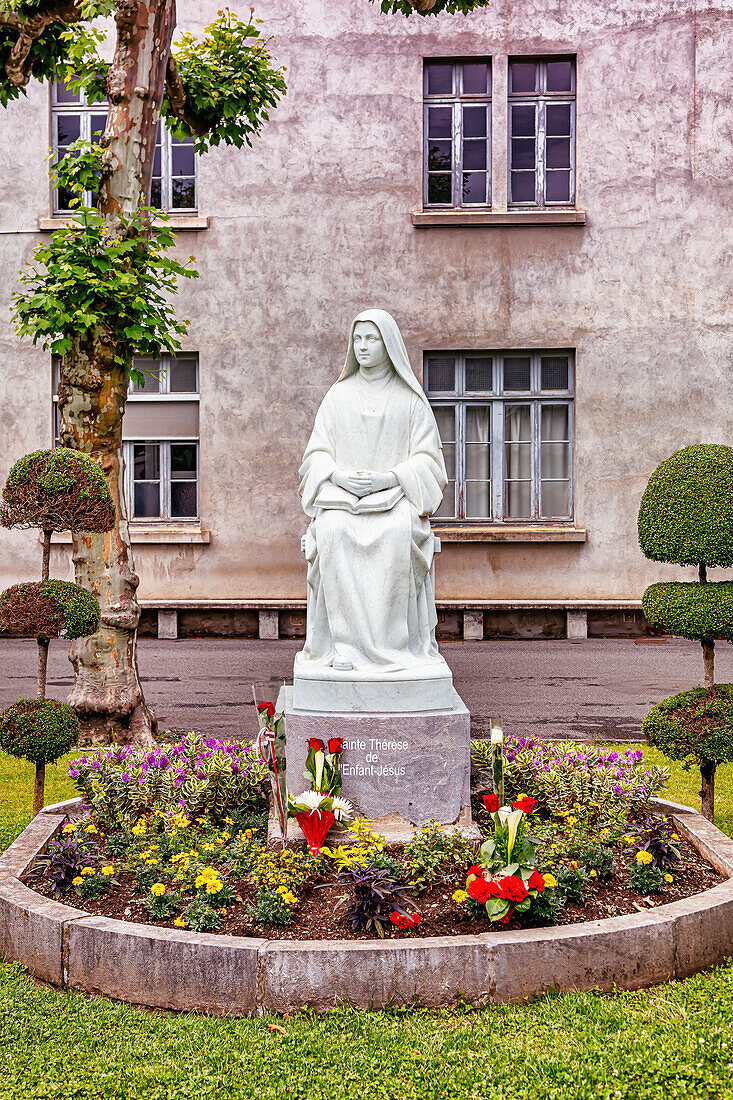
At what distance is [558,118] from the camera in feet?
48.1

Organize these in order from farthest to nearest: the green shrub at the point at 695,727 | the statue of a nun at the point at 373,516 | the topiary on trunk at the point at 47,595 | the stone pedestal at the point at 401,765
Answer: the topiary on trunk at the point at 47,595 → the green shrub at the point at 695,727 → the statue of a nun at the point at 373,516 → the stone pedestal at the point at 401,765

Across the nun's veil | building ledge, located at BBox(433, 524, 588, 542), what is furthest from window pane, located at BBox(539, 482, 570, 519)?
the nun's veil

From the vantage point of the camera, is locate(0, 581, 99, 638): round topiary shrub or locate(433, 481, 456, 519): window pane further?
locate(433, 481, 456, 519): window pane

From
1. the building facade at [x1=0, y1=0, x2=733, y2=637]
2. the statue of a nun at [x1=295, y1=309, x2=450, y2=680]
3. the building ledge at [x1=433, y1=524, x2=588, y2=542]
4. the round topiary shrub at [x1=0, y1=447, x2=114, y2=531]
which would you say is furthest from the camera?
the building ledge at [x1=433, y1=524, x2=588, y2=542]

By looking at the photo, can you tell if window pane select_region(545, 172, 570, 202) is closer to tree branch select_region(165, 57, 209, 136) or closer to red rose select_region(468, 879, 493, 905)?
tree branch select_region(165, 57, 209, 136)

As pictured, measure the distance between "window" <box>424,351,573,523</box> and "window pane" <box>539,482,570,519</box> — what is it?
14mm

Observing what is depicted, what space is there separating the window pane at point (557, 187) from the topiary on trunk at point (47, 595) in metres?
10.6

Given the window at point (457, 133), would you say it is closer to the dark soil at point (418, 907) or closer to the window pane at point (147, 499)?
the window pane at point (147, 499)

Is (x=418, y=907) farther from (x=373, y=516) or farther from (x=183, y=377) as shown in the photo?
(x=183, y=377)

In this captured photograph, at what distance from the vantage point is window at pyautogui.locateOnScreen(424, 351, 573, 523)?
14.8 meters

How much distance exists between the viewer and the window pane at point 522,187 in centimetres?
1472

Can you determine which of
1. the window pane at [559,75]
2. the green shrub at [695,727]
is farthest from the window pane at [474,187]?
the green shrub at [695,727]

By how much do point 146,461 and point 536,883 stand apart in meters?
11.8

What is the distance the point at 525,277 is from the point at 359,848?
1119 cm
